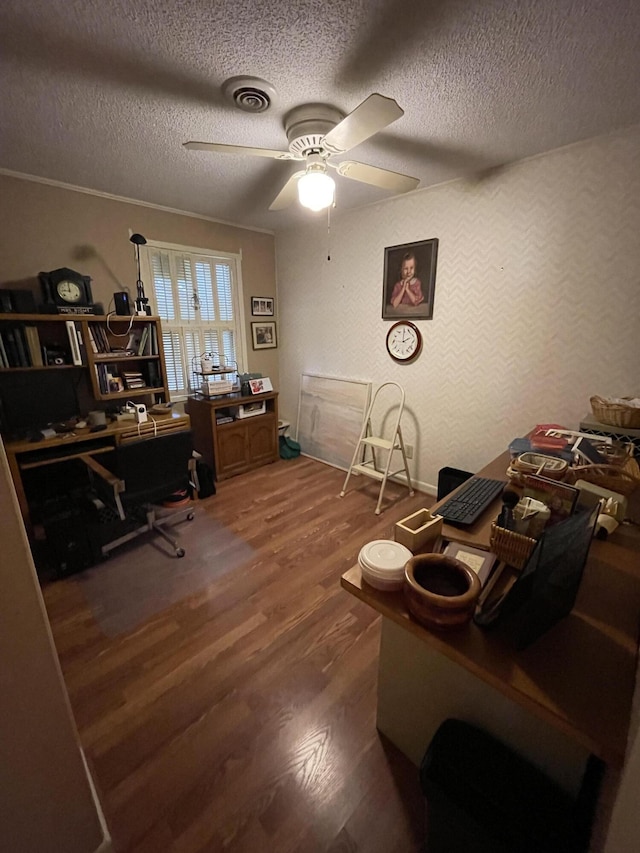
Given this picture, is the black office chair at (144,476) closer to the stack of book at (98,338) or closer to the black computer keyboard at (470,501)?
the stack of book at (98,338)

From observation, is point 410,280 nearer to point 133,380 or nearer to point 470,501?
point 470,501

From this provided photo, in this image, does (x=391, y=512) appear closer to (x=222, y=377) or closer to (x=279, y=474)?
(x=279, y=474)

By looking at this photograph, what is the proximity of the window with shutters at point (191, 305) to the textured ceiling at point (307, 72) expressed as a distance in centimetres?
100

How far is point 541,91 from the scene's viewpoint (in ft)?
4.67

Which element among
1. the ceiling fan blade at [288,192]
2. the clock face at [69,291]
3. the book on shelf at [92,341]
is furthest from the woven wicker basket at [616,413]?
the clock face at [69,291]

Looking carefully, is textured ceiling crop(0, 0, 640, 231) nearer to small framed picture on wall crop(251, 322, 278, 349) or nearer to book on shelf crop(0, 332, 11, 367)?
book on shelf crop(0, 332, 11, 367)

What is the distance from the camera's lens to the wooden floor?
1.03 metres

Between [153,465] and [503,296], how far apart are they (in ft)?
8.25

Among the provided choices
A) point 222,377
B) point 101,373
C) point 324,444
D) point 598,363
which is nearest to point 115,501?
point 101,373

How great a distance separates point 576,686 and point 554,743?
0.31 m

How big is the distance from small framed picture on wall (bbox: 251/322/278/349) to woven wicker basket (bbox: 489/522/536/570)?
334 centimetres

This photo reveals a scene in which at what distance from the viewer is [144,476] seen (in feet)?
6.55

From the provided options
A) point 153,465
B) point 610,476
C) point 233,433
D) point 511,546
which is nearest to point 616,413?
point 610,476

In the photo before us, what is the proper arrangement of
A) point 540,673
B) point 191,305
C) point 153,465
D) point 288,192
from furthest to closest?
point 191,305
point 153,465
point 288,192
point 540,673
